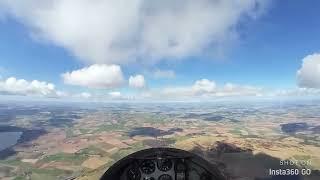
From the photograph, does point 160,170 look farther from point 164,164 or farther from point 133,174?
point 133,174

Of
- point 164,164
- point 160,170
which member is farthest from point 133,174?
point 164,164

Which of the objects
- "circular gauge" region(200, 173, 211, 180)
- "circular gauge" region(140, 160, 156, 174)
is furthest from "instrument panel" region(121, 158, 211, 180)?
"circular gauge" region(200, 173, 211, 180)

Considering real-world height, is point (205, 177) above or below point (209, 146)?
above

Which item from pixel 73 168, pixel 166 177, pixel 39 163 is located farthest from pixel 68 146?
pixel 166 177

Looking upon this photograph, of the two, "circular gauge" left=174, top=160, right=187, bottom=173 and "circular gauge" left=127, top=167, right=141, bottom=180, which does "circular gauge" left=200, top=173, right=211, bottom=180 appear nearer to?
"circular gauge" left=174, top=160, right=187, bottom=173

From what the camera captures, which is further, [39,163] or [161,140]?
[161,140]

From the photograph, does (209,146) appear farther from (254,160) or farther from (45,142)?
(45,142)

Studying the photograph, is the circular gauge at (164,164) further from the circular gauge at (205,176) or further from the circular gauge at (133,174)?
the circular gauge at (205,176)
